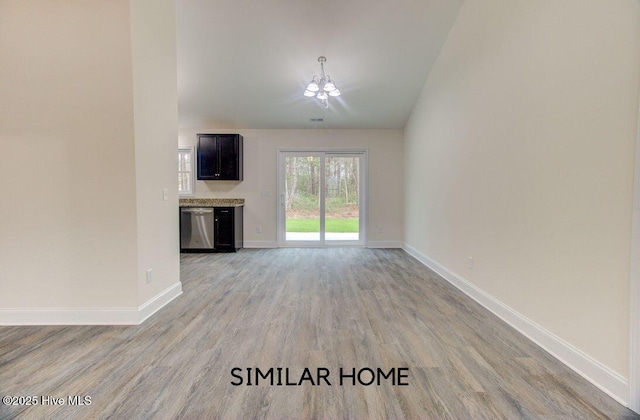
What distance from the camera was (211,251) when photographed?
5207mm

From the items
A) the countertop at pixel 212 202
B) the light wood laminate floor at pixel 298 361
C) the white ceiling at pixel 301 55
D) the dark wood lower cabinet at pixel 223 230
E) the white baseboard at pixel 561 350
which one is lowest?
the light wood laminate floor at pixel 298 361

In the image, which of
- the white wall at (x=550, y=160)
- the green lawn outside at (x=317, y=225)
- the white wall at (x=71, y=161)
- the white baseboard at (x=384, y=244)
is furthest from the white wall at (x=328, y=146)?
the white wall at (x=71, y=161)

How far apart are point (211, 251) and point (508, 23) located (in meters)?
5.19

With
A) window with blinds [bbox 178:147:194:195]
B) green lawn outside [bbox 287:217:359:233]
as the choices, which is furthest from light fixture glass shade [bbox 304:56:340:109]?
window with blinds [bbox 178:147:194:195]

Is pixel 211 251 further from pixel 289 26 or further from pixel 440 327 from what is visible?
pixel 440 327

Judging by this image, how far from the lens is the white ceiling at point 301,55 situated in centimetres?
326

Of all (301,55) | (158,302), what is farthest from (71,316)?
(301,55)

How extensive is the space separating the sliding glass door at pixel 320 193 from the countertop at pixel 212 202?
2.86 ft

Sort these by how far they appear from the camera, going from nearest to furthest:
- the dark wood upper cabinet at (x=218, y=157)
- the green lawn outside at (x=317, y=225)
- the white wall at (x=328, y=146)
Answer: the dark wood upper cabinet at (x=218, y=157)
the white wall at (x=328, y=146)
the green lawn outside at (x=317, y=225)

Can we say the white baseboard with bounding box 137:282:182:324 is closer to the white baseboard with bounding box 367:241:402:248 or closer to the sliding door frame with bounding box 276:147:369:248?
the sliding door frame with bounding box 276:147:369:248

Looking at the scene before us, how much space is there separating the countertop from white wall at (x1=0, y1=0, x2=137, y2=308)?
9.76ft

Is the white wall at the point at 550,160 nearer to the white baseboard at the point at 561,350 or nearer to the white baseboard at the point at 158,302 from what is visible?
the white baseboard at the point at 561,350

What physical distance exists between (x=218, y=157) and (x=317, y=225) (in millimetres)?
2388

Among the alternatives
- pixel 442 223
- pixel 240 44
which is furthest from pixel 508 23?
pixel 240 44
